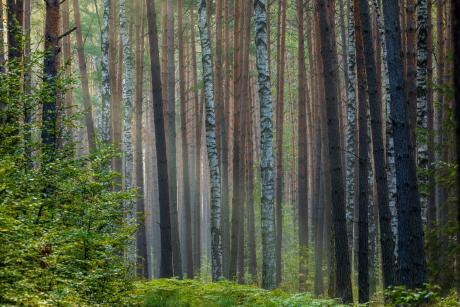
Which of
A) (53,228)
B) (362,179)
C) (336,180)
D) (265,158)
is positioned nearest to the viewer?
(53,228)

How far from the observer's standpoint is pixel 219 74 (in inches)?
971

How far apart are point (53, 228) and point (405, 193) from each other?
527 centimetres

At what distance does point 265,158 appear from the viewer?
51.0ft

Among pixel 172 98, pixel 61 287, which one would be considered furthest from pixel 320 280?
pixel 61 287

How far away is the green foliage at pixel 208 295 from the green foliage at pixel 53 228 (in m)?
1.66

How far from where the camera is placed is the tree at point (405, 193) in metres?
9.63

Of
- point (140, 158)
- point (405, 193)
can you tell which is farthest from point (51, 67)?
point (140, 158)

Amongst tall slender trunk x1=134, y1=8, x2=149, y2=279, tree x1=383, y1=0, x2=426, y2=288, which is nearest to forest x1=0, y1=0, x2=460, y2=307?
tree x1=383, y1=0, x2=426, y2=288

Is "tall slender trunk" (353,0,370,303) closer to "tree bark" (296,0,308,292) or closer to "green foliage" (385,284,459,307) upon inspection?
"green foliage" (385,284,459,307)

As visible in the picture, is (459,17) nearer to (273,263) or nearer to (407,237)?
(407,237)

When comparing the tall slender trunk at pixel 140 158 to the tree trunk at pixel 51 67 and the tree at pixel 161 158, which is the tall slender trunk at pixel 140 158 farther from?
the tree trunk at pixel 51 67

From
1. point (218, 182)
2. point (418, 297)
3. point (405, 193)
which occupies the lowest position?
point (418, 297)

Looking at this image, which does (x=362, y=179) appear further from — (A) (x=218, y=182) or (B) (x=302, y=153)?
(B) (x=302, y=153)

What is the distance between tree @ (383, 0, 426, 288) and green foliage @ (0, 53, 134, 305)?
4.08 m
